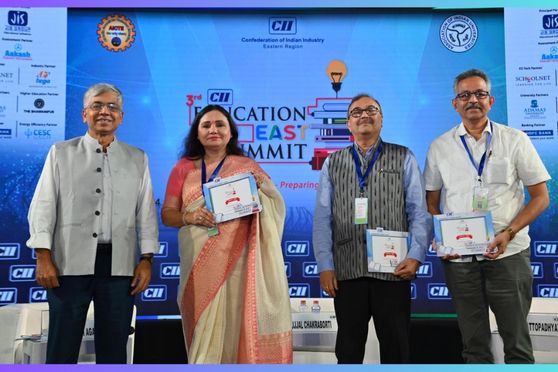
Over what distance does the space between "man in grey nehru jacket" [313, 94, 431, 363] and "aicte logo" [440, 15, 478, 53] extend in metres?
1.99

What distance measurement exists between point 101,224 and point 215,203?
0.55 m

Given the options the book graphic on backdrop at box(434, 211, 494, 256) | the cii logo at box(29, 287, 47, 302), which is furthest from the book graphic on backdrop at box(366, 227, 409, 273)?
the cii logo at box(29, 287, 47, 302)

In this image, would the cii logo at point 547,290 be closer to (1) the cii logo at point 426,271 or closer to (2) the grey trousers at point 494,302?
(1) the cii logo at point 426,271

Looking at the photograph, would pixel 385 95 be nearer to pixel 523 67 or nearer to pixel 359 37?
pixel 359 37

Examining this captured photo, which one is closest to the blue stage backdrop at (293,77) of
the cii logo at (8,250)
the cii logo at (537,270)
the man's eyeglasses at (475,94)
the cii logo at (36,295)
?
the cii logo at (537,270)

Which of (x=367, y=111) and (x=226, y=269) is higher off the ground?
(x=367, y=111)

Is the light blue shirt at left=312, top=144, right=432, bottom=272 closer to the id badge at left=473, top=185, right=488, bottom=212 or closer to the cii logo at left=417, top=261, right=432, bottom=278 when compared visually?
the id badge at left=473, top=185, right=488, bottom=212

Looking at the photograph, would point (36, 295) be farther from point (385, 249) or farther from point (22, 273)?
point (385, 249)

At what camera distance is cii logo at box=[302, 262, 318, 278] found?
15.2 feet

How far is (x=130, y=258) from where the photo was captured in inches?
111

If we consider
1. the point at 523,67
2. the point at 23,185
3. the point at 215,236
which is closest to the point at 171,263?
the point at 23,185

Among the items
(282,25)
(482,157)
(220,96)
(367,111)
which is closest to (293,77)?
(282,25)

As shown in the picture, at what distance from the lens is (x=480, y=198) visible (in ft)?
9.43

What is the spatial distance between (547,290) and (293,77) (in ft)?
8.47
